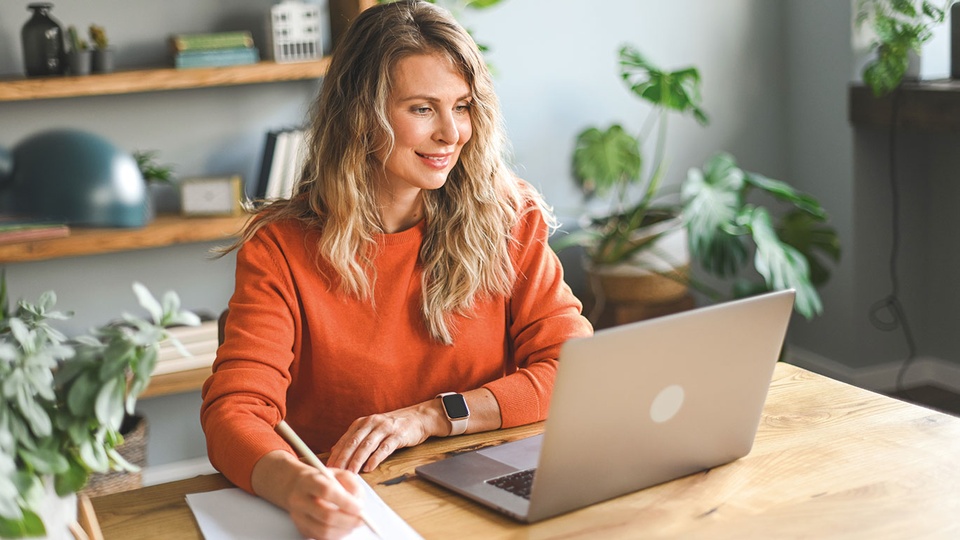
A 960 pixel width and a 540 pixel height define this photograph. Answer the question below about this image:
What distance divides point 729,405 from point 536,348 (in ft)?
1.61

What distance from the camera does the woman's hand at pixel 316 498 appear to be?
44.6 inches

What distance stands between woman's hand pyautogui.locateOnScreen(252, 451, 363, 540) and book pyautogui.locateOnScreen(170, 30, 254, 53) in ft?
6.22

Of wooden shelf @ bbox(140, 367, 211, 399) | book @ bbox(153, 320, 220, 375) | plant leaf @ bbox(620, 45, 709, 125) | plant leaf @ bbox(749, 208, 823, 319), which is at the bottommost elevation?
wooden shelf @ bbox(140, 367, 211, 399)

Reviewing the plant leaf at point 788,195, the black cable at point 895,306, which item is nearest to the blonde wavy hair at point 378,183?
the plant leaf at point 788,195

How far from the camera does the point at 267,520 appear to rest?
121 centimetres

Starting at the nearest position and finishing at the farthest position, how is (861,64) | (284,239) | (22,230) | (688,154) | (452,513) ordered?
(452,513) < (284,239) < (22,230) < (861,64) < (688,154)

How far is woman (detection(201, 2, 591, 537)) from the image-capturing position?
1618 mm

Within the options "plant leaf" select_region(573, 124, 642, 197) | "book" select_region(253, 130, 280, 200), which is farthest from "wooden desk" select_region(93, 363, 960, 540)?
"plant leaf" select_region(573, 124, 642, 197)

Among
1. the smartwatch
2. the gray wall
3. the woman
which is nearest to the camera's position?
the smartwatch

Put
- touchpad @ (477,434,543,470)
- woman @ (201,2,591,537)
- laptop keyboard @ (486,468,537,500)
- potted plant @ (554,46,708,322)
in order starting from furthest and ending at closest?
potted plant @ (554,46,708,322) < woman @ (201,2,591,537) < touchpad @ (477,434,543,470) < laptop keyboard @ (486,468,537,500)

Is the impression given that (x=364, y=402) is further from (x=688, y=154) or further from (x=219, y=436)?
(x=688, y=154)

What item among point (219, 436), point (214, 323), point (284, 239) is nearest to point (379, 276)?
point (284, 239)

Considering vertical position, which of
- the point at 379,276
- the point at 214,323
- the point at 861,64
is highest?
the point at 861,64

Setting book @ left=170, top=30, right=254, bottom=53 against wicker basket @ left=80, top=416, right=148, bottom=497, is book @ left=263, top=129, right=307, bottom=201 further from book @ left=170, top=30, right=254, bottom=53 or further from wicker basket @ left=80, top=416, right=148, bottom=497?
wicker basket @ left=80, top=416, right=148, bottom=497
